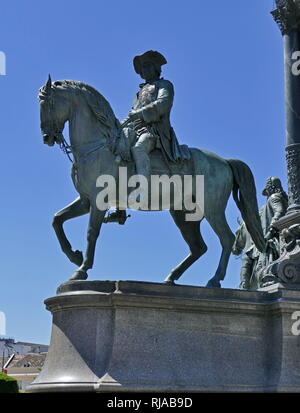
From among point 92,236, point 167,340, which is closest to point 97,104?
point 92,236

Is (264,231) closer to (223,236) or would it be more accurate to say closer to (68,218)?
(223,236)

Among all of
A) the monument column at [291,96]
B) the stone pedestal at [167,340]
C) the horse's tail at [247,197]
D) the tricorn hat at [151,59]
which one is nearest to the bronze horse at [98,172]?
the horse's tail at [247,197]

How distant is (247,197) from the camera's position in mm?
13172

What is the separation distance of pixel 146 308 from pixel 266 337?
6.70 ft

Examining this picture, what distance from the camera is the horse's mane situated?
12.5 meters

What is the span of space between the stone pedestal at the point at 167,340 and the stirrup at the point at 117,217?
5.89ft

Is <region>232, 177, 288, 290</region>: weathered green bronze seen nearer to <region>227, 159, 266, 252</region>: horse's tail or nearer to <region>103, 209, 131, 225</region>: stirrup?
<region>227, 159, 266, 252</region>: horse's tail

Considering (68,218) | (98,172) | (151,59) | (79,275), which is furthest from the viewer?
(151,59)

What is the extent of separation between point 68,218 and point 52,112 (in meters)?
1.71

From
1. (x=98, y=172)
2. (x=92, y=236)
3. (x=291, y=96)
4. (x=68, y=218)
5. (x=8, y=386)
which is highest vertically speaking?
(x=291, y=96)

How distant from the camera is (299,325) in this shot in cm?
1180

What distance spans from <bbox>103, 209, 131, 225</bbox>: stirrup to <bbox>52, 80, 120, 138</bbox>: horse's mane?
1.25 m
